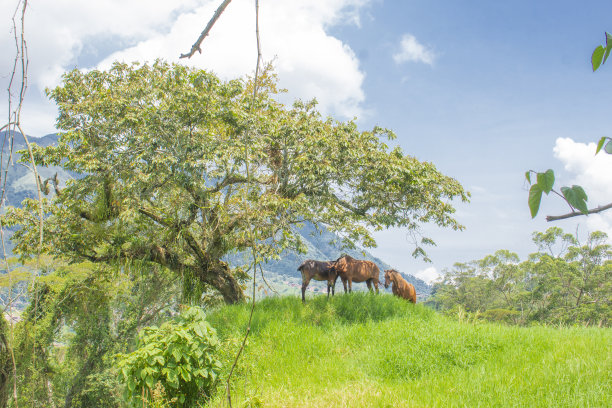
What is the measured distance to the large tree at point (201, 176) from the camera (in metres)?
9.48

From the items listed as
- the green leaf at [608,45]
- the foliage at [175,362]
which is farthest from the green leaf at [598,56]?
the foliage at [175,362]

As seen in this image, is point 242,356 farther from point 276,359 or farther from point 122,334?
point 122,334

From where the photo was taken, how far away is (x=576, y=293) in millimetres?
25031

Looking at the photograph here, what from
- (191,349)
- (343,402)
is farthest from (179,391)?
(343,402)

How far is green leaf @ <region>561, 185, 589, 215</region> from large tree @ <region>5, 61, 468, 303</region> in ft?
26.4

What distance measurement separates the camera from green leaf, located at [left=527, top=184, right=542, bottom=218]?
1000mm

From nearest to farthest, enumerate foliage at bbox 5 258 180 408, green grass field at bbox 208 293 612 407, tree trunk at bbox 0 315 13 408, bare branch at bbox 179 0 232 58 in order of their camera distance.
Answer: bare branch at bbox 179 0 232 58
green grass field at bbox 208 293 612 407
tree trunk at bbox 0 315 13 408
foliage at bbox 5 258 180 408

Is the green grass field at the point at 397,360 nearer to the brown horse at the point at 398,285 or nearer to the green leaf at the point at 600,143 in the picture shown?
the brown horse at the point at 398,285

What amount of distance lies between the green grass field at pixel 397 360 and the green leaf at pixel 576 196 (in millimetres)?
4128

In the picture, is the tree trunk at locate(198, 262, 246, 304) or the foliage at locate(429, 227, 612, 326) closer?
the tree trunk at locate(198, 262, 246, 304)

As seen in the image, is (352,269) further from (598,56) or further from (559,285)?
(559,285)

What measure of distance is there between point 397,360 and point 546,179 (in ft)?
19.6

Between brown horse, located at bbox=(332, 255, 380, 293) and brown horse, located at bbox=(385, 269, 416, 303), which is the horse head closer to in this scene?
brown horse, located at bbox=(385, 269, 416, 303)

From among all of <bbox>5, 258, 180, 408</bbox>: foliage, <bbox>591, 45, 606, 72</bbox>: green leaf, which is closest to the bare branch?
<bbox>591, 45, 606, 72</bbox>: green leaf
